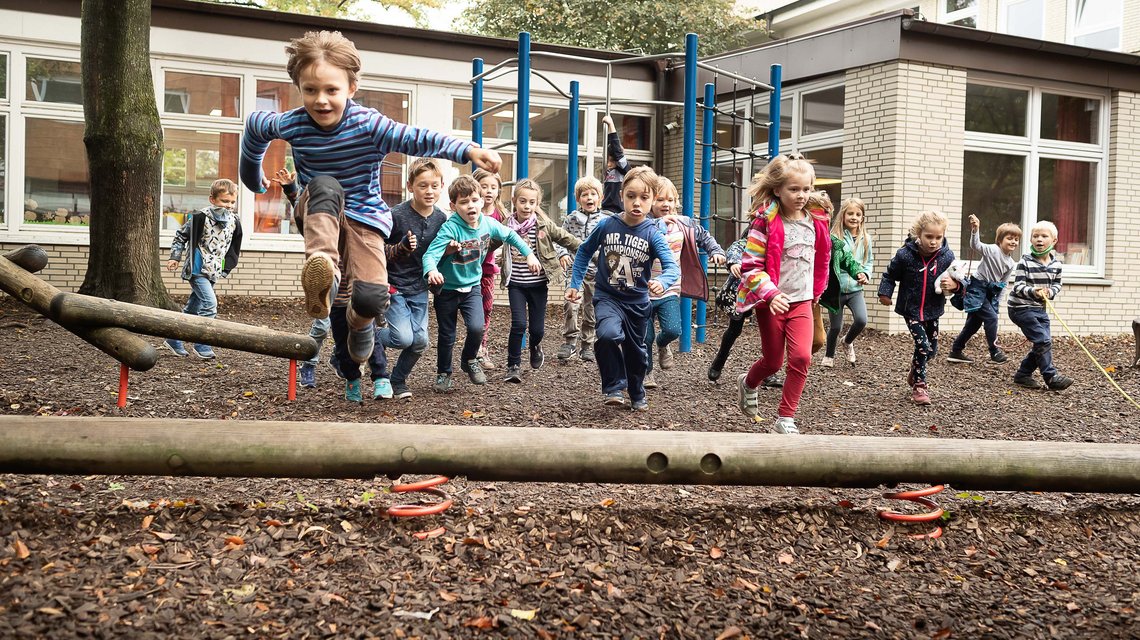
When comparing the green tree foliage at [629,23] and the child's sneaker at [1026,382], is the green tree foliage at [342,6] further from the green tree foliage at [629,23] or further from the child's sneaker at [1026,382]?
the child's sneaker at [1026,382]

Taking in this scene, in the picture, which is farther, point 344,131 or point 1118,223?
point 1118,223

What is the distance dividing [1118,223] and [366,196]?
43.8ft

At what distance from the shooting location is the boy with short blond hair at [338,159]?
4398mm

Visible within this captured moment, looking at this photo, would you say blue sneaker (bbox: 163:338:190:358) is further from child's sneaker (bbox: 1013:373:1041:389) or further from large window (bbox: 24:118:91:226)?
child's sneaker (bbox: 1013:373:1041:389)

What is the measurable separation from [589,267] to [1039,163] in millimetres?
9000

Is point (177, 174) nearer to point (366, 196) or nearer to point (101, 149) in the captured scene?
point (101, 149)

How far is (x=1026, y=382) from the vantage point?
29.7 feet

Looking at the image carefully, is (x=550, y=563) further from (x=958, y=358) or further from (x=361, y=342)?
(x=958, y=358)

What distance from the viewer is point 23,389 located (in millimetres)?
6402

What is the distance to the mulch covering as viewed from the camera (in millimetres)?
3168

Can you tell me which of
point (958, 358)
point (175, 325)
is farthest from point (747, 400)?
point (958, 358)

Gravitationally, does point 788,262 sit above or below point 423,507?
above

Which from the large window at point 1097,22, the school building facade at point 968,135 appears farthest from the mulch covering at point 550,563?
the large window at point 1097,22

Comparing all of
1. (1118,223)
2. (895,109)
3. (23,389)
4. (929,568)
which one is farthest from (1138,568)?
(1118,223)
